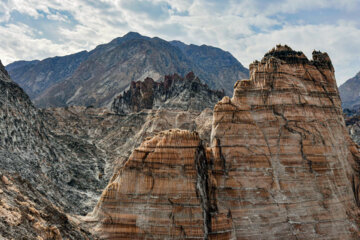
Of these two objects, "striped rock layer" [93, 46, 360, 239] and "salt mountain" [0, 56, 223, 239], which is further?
"striped rock layer" [93, 46, 360, 239]

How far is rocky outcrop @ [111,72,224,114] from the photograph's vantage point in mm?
103131

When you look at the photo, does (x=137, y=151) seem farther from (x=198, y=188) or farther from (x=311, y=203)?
(x=311, y=203)

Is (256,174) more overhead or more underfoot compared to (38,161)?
more underfoot

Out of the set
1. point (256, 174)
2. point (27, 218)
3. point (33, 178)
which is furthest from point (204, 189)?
point (33, 178)

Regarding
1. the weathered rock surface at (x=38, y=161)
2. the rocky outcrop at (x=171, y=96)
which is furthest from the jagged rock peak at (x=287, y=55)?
the rocky outcrop at (x=171, y=96)

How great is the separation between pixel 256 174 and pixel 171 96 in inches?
3892

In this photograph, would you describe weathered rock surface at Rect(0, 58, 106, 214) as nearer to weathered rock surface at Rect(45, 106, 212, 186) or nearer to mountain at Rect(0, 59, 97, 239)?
mountain at Rect(0, 59, 97, 239)

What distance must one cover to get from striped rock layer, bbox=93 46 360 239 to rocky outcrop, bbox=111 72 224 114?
78.8 metres

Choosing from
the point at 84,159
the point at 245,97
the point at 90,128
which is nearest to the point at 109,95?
the point at 90,128

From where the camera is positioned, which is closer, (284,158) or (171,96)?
(284,158)

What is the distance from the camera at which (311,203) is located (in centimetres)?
1703

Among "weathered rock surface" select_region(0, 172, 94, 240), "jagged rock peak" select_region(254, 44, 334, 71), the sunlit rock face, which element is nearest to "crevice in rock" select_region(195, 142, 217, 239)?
the sunlit rock face

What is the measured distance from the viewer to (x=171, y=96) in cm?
11488

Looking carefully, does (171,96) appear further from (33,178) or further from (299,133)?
(299,133)
